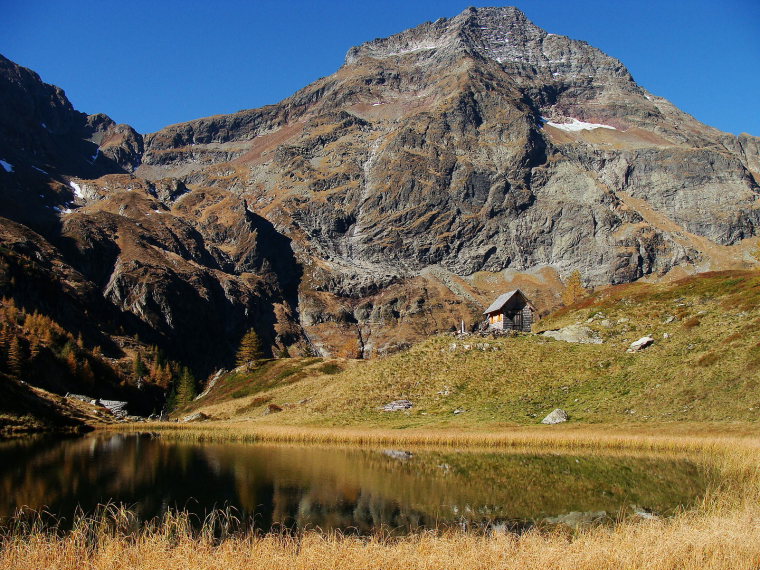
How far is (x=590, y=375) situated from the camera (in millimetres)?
60688

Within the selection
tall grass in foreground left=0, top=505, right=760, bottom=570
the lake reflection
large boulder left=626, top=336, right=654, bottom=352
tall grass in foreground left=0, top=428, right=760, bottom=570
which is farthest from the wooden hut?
tall grass in foreground left=0, top=505, right=760, bottom=570

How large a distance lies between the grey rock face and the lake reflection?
545 inches

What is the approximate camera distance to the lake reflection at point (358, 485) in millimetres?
21656

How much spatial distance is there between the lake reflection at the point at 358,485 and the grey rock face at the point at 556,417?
45.5 feet

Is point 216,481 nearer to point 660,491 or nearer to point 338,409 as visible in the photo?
point 660,491

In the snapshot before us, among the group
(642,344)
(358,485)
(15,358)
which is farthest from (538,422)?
(15,358)

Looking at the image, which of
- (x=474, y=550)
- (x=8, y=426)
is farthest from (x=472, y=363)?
(x=474, y=550)

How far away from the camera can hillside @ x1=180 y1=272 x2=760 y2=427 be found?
49.2m

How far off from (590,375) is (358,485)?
41341mm

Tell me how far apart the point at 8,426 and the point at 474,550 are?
6076 centimetres

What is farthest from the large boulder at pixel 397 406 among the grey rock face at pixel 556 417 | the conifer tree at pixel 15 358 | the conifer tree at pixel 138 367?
the conifer tree at pixel 138 367

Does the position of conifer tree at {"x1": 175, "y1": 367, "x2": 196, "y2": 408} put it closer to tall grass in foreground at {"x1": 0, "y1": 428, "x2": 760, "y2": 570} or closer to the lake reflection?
the lake reflection

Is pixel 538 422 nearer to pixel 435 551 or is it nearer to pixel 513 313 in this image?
pixel 435 551

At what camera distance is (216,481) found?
2916cm
